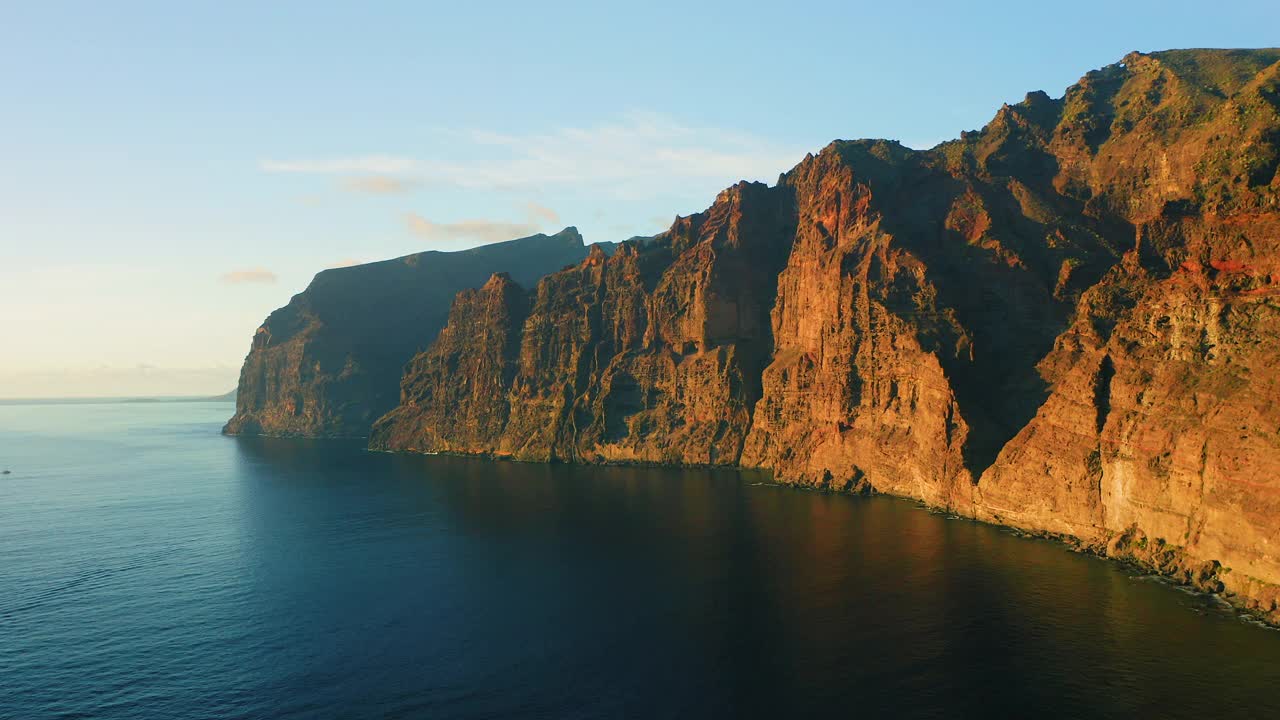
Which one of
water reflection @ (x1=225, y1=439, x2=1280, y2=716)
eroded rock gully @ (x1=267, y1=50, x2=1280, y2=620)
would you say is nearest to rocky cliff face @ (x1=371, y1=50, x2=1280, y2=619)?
eroded rock gully @ (x1=267, y1=50, x2=1280, y2=620)

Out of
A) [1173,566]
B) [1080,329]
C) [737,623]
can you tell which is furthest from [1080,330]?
[737,623]

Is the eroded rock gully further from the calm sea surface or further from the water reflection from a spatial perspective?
the water reflection

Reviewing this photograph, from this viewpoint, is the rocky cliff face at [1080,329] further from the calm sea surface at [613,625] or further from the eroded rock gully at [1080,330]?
the calm sea surface at [613,625]

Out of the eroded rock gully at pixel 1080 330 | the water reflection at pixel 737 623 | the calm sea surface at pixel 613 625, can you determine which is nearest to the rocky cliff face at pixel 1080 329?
the eroded rock gully at pixel 1080 330

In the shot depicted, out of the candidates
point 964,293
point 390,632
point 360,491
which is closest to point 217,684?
point 390,632

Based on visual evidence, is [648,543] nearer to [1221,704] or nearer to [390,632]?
[390,632]

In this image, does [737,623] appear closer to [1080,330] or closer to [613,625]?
[613,625]

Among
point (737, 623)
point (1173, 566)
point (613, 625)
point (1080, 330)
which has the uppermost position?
point (1080, 330)

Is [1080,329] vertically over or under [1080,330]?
over
